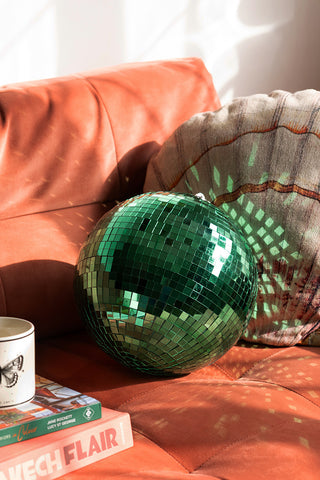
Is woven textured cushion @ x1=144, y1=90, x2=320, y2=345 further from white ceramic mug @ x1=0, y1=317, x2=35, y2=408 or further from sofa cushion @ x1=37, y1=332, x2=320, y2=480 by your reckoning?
white ceramic mug @ x1=0, y1=317, x2=35, y2=408

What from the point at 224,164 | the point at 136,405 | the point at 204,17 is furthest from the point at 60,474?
the point at 204,17

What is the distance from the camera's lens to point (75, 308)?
1242 millimetres

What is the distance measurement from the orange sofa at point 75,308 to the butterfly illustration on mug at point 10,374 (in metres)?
0.16

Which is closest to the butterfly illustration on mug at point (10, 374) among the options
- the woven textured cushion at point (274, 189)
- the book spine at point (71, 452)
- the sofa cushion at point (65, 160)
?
the book spine at point (71, 452)

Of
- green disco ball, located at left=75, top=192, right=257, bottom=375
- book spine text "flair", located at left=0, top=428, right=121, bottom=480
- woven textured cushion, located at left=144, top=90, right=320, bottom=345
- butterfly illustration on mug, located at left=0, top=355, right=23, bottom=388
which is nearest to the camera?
book spine text "flair", located at left=0, top=428, right=121, bottom=480

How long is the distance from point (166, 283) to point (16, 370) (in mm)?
265

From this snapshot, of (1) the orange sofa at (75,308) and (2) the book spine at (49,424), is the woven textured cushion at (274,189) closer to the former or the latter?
(1) the orange sofa at (75,308)

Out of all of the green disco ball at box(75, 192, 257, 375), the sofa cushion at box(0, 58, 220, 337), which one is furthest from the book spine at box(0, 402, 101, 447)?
the sofa cushion at box(0, 58, 220, 337)

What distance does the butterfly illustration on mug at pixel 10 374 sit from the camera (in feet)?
2.89

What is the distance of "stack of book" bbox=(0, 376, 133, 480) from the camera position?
790 millimetres

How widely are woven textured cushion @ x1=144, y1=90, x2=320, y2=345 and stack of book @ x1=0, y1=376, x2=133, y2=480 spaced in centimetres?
45

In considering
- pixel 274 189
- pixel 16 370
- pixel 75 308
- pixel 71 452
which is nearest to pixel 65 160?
pixel 75 308

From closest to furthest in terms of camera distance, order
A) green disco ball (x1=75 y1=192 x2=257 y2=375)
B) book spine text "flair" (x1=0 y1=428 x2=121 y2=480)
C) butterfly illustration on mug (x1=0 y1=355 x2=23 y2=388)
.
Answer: book spine text "flair" (x1=0 y1=428 x2=121 y2=480)
butterfly illustration on mug (x1=0 y1=355 x2=23 y2=388)
green disco ball (x1=75 y1=192 x2=257 y2=375)

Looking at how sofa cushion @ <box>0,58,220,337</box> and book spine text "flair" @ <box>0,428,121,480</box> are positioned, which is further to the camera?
sofa cushion @ <box>0,58,220,337</box>
